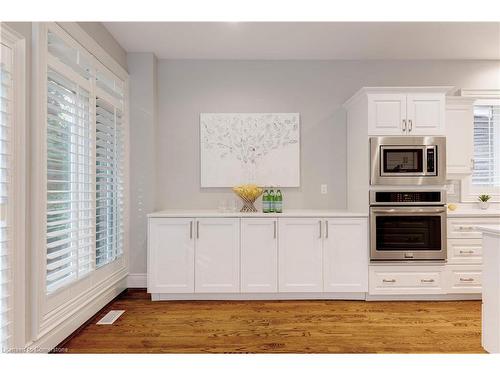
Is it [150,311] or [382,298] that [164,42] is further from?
[382,298]

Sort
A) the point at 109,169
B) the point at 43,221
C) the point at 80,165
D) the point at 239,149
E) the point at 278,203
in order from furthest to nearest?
the point at 239,149, the point at 278,203, the point at 109,169, the point at 80,165, the point at 43,221

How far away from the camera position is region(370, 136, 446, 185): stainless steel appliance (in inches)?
139

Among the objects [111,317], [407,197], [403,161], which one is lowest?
[111,317]

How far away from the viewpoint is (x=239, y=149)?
162 inches

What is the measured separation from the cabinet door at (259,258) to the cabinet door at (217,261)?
7 cm

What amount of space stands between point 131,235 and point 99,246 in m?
0.68

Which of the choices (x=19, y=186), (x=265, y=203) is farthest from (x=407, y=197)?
(x=19, y=186)

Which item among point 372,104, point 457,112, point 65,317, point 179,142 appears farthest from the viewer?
point 179,142

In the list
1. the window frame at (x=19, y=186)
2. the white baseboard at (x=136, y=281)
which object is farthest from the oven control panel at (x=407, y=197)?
the window frame at (x=19, y=186)

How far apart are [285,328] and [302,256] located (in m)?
0.86

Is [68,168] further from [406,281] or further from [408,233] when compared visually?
[406,281]

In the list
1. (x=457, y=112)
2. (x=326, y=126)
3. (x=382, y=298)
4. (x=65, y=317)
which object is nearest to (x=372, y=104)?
(x=326, y=126)

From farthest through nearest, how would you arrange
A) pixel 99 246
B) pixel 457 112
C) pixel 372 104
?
pixel 457 112
pixel 372 104
pixel 99 246

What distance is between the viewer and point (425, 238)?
357cm
